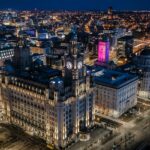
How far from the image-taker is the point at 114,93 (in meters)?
161

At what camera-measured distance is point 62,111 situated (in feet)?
418

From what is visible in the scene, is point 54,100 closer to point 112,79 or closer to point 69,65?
point 69,65

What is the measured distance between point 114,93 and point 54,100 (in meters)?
46.4

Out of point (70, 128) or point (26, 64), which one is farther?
point (26, 64)

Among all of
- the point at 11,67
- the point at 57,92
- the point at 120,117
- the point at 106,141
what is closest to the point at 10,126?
the point at 11,67

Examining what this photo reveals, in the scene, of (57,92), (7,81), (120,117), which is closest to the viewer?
(57,92)

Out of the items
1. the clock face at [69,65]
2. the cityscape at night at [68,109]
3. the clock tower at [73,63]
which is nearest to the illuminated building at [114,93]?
the cityscape at night at [68,109]

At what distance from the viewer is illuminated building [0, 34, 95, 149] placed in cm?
12950

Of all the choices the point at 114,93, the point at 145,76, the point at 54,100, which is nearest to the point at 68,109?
the point at 54,100

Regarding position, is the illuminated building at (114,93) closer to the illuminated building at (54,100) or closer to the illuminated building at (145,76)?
the illuminated building at (145,76)

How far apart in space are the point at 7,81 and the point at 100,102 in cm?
5669

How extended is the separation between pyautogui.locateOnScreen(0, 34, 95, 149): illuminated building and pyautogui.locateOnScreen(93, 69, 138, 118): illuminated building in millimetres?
18213

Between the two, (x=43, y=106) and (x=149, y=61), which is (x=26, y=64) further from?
(x=149, y=61)

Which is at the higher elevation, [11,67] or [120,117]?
[11,67]
